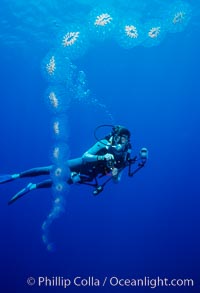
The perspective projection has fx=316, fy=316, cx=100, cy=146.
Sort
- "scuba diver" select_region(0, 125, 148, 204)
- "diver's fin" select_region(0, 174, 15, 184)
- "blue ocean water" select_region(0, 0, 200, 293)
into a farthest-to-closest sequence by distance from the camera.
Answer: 1. "blue ocean water" select_region(0, 0, 200, 293)
2. "diver's fin" select_region(0, 174, 15, 184)
3. "scuba diver" select_region(0, 125, 148, 204)

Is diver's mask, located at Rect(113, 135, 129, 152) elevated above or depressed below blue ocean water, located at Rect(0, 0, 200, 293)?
below

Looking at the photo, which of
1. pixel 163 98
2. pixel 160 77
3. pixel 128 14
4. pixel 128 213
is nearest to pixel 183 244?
pixel 128 213

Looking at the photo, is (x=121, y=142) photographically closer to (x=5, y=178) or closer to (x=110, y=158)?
(x=110, y=158)

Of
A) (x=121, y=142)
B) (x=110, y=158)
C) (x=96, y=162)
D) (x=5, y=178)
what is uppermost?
(x=5, y=178)

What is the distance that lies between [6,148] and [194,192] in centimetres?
2491

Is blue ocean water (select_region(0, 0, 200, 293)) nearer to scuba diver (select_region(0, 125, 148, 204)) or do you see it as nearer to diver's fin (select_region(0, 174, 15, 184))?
diver's fin (select_region(0, 174, 15, 184))

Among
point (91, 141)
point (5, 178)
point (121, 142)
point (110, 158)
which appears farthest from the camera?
point (91, 141)

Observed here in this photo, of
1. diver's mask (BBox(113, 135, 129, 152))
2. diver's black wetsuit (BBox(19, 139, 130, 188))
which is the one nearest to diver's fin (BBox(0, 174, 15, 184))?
diver's black wetsuit (BBox(19, 139, 130, 188))

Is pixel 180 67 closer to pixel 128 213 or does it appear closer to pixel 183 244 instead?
pixel 128 213

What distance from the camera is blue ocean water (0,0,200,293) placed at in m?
19.4

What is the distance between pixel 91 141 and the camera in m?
47.9

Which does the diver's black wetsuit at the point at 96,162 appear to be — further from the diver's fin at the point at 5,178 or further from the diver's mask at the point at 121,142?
the diver's fin at the point at 5,178

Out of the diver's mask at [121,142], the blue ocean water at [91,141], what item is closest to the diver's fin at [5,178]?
the blue ocean water at [91,141]

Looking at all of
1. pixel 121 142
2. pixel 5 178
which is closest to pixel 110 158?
pixel 121 142
